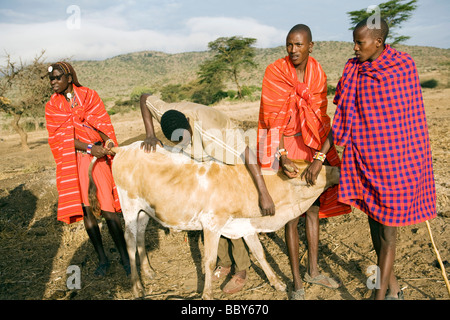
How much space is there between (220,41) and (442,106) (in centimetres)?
→ 2077

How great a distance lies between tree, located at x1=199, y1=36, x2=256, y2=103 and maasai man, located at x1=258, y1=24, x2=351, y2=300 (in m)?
26.3

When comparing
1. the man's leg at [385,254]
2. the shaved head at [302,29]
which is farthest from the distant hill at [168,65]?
the man's leg at [385,254]

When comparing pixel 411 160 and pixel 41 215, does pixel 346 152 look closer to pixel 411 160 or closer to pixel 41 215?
pixel 411 160

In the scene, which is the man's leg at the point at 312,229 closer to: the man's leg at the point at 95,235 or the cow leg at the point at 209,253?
the cow leg at the point at 209,253

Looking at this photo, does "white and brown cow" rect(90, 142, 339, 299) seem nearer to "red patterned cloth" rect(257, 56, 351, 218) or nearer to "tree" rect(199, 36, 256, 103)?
"red patterned cloth" rect(257, 56, 351, 218)

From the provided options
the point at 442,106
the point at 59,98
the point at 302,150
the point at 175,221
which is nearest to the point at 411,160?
the point at 302,150

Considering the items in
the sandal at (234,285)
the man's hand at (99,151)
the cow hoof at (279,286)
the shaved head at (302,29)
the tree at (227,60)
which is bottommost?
the sandal at (234,285)

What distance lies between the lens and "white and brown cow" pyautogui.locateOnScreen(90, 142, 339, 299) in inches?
135

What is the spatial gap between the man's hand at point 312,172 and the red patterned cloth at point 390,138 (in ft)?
1.06

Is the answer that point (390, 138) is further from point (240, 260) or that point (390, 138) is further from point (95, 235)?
point (95, 235)

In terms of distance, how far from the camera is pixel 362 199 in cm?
293

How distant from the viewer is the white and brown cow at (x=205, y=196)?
11.2ft

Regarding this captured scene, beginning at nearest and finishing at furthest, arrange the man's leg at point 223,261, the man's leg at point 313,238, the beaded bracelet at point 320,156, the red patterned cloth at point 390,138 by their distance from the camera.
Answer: the red patterned cloth at point 390,138
the beaded bracelet at point 320,156
the man's leg at point 313,238
the man's leg at point 223,261

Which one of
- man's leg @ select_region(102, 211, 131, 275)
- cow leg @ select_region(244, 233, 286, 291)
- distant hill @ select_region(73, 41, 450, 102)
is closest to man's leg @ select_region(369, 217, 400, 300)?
cow leg @ select_region(244, 233, 286, 291)
